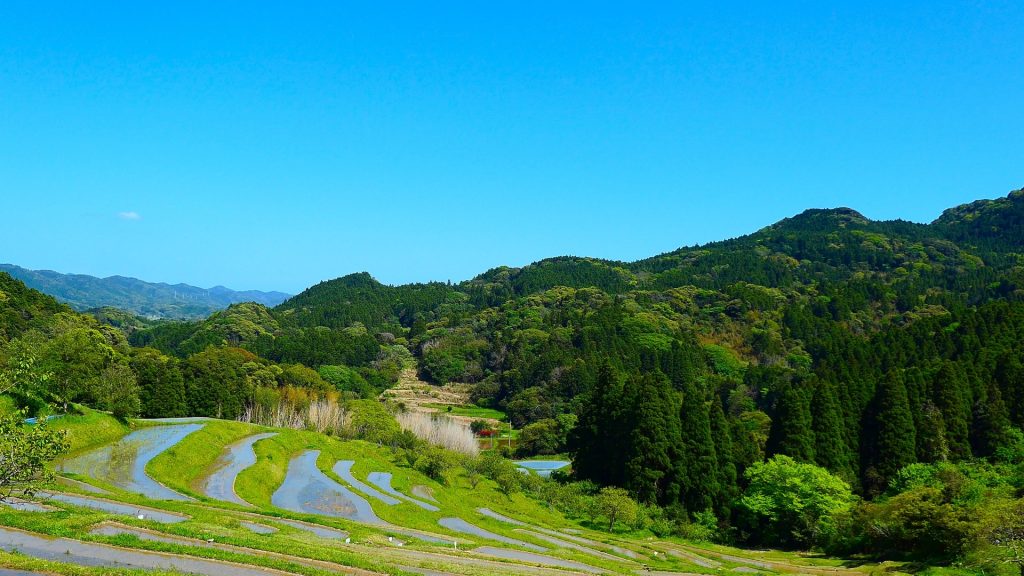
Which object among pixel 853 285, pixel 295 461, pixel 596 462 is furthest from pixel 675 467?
pixel 853 285

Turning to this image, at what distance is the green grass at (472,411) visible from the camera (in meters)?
114

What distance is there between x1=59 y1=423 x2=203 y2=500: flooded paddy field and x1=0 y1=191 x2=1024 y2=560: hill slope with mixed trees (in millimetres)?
8837

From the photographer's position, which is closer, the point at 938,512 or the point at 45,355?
the point at 938,512

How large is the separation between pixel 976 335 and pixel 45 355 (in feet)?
312

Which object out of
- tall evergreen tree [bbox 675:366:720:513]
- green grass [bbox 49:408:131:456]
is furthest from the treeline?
tall evergreen tree [bbox 675:366:720:513]

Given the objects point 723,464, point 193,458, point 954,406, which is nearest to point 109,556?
point 193,458

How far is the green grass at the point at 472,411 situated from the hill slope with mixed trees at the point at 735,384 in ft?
11.0

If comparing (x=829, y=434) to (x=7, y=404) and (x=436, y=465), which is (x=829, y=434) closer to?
(x=436, y=465)

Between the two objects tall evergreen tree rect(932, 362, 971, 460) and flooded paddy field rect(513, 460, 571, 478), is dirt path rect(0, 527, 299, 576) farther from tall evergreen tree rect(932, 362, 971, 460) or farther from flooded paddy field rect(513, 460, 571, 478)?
flooded paddy field rect(513, 460, 571, 478)

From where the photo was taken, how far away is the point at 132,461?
135 ft

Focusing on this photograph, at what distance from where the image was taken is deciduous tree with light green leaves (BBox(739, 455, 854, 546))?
139ft

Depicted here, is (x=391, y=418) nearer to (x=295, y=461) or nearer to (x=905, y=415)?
(x=295, y=461)

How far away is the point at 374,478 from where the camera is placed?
166 ft

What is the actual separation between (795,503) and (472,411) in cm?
7943
